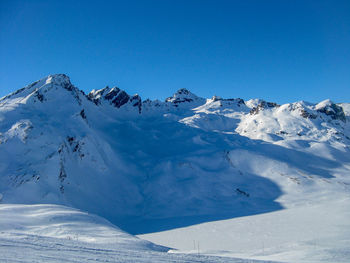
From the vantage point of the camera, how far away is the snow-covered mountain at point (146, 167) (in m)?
29.7

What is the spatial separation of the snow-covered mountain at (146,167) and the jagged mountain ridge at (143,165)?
0.13 m

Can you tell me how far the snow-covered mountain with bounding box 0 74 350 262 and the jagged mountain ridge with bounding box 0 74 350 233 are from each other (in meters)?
0.13

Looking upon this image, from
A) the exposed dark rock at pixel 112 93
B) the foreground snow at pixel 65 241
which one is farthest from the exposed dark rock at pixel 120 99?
the foreground snow at pixel 65 241

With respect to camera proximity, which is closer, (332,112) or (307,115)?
(307,115)

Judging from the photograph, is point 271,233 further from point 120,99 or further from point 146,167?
point 120,99

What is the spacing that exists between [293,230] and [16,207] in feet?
65.0

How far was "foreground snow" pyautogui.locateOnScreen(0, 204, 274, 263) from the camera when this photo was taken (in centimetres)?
660

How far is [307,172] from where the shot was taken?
42500mm

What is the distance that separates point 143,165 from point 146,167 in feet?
3.06

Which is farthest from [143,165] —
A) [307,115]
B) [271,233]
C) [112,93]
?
[307,115]

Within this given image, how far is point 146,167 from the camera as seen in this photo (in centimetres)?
4403

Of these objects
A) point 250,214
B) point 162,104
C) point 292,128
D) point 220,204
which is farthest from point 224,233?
point 162,104

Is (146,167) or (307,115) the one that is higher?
(307,115)

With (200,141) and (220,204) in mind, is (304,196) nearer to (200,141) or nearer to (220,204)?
(220,204)
